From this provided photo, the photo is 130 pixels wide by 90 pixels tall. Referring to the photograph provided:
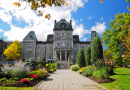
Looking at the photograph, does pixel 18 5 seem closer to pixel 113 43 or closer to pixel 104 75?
pixel 104 75

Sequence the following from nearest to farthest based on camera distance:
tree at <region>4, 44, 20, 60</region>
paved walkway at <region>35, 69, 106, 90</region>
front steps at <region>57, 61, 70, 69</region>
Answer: paved walkway at <region>35, 69, 106, 90</region>, front steps at <region>57, 61, 70, 69</region>, tree at <region>4, 44, 20, 60</region>

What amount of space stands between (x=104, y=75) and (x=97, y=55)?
6.16m

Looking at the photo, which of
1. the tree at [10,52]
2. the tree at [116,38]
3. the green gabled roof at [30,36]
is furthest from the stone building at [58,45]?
the tree at [116,38]

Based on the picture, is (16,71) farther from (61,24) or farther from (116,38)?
(61,24)

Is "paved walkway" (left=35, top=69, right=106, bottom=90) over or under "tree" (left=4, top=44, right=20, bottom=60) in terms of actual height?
under

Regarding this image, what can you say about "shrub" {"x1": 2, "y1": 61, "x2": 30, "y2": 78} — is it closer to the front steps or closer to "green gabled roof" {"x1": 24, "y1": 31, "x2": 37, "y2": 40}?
the front steps

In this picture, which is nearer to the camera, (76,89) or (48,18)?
(48,18)

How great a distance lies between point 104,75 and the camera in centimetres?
1042

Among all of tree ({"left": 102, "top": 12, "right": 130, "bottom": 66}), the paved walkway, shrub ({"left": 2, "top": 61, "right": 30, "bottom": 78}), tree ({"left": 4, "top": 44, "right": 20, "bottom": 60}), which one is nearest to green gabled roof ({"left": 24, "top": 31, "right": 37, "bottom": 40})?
tree ({"left": 4, "top": 44, "right": 20, "bottom": 60})

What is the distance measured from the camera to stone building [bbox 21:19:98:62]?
48912 mm

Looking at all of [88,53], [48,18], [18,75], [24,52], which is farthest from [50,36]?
[48,18]

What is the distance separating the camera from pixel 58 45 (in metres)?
49.9

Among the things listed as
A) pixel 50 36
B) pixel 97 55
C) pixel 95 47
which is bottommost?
pixel 97 55

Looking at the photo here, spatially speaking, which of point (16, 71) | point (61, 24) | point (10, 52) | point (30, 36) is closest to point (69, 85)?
point (16, 71)
